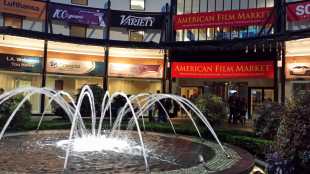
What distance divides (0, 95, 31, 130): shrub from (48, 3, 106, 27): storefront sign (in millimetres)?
14981

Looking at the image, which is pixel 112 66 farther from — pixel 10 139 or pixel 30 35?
pixel 10 139

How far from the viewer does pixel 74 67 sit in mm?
33125

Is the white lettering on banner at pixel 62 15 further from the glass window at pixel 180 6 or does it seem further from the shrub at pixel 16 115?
the shrub at pixel 16 115

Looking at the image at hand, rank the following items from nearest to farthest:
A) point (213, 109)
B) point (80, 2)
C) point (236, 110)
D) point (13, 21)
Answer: point (213, 109) < point (236, 110) < point (13, 21) < point (80, 2)

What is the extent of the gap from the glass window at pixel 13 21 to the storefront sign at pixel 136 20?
7880mm

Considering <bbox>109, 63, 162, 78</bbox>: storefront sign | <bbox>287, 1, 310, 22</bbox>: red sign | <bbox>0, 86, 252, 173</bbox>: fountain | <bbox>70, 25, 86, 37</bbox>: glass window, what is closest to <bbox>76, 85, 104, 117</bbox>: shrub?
<bbox>0, 86, 252, 173</bbox>: fountain

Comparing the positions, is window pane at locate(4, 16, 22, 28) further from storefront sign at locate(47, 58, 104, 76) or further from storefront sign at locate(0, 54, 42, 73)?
storefront sign at locate(47, 58, 104, 76)

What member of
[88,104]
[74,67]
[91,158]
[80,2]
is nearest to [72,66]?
[74,67]

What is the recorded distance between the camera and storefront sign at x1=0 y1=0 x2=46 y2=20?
29.6m

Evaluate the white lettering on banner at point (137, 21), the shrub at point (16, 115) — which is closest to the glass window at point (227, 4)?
the white lettering on banner at point (137, 21)

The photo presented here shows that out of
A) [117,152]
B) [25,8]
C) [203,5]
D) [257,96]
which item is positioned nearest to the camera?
[117,152]

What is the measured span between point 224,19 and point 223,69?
3.99 m

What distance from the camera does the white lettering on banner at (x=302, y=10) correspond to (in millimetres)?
26298

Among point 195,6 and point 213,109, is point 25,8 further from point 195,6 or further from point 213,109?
point 213,109
